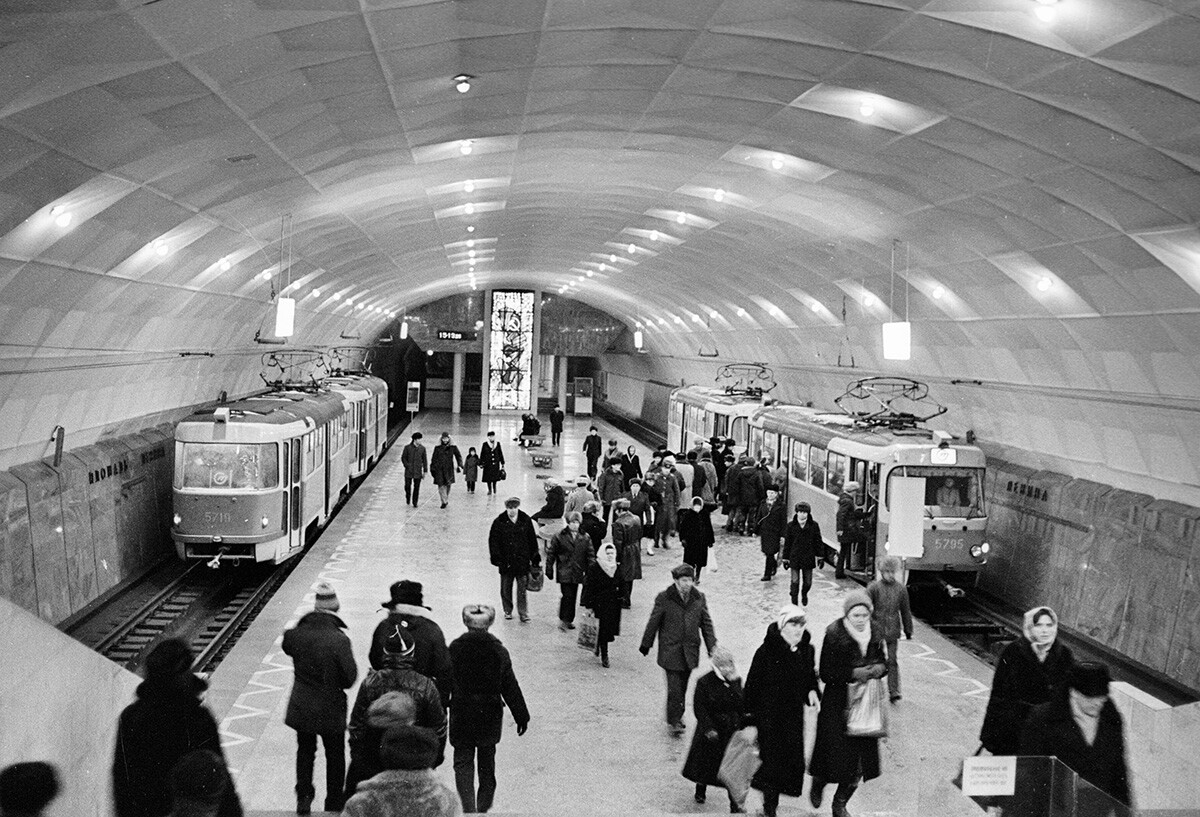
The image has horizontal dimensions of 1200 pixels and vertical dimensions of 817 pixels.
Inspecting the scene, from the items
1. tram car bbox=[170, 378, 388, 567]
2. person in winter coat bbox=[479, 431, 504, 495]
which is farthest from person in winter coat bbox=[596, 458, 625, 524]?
person in winter coat bbox=[479, 431, 504, 495]

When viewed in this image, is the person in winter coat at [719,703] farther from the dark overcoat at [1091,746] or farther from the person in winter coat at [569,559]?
the person in winter coat at [569,559]

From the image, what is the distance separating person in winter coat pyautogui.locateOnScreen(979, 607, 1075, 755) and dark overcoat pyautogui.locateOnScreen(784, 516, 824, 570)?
6.92m

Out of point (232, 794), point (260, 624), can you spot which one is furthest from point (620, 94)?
point (232, 794)

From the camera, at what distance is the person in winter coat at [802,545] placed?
14320 millimetres

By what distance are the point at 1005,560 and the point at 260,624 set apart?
1134cm

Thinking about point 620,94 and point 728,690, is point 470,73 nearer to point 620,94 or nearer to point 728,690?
point 620,94

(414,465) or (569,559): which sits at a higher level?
Answer: (569,559)

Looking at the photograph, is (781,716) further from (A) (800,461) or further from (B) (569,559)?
(A) (800,461)

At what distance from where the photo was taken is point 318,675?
7211 mm

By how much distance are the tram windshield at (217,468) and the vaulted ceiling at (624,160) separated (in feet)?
4.71

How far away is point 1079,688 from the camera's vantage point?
6.62m

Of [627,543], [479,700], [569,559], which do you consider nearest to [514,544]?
[569,559]

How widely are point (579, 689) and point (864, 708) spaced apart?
13.8 feet

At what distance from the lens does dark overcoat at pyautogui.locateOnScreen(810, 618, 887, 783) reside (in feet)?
24.5
